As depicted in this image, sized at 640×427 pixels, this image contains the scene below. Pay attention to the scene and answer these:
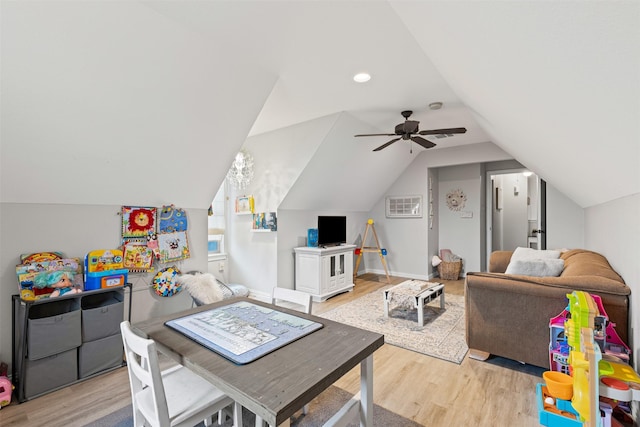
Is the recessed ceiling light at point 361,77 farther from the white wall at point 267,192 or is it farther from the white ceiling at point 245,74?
the white wall at point 267,192

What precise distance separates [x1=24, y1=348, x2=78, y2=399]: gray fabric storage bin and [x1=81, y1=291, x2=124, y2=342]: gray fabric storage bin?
159 millimetres

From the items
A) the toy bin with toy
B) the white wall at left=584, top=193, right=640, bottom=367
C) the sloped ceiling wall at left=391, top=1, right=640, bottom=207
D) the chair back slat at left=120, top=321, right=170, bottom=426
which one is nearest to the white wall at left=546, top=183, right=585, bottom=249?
the white wall at left=584, top=193, right=640, bottom=367

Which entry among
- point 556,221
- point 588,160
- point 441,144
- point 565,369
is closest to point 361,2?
point 588,160

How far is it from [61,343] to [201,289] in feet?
3.33

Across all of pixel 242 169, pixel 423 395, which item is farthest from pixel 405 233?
pixel 423 395

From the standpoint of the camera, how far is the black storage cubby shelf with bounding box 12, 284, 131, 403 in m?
1.98

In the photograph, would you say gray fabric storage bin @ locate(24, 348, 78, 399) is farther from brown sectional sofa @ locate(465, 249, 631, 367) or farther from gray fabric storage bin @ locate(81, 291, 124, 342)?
brown sectional sofa @ locate(465, 249, 631, 367)

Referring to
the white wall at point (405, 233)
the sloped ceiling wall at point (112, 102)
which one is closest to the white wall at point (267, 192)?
the sloped ceiling wall at point (112, 102)

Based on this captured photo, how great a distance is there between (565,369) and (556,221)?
374 cm

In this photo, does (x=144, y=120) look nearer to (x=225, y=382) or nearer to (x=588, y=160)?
(x=225, y=382)

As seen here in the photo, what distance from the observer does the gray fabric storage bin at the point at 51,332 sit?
198 centimetres

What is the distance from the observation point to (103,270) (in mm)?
2428

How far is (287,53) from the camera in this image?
91.1 inches

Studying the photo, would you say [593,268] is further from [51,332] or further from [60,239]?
[60,239]
